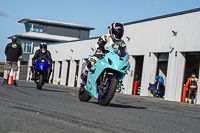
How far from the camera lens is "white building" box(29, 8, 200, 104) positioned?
23266mm

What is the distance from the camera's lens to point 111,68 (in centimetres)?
862

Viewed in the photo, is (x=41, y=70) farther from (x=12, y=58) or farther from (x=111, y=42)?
(x=111, y=42)

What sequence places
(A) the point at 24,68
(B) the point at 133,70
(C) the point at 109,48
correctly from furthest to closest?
(A) the point at 24,68
(B) the point at 133,70
(C) the point at 109,48

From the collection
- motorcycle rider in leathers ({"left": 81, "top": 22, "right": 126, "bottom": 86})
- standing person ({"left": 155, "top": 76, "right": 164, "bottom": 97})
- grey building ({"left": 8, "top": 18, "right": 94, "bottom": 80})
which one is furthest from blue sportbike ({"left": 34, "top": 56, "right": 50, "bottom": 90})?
grey building ({"left": 8, "top": 18, "right": 94, "bottom": 80})

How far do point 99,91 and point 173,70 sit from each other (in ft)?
52.3

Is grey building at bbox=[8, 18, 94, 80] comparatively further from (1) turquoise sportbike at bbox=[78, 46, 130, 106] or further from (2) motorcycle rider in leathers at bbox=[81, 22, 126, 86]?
(1) turquoise sportbike at bbox=[78, 46, 130, 106]

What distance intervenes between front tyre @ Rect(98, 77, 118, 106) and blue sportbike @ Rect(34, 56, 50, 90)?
7105 mm

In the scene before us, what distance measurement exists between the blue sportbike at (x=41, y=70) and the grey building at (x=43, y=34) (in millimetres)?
55872

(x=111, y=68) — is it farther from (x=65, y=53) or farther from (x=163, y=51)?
Result: (x=65, y=53)

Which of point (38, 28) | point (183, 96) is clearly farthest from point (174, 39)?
point (38, 28)

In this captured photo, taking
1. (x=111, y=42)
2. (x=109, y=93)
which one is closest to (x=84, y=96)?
(x=111, y=42)

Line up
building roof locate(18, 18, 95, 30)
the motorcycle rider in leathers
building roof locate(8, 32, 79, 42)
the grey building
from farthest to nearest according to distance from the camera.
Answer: building roof locate(18, 18, 95, 30) → the grey building → building roof locate(8, 32, 79, 42) → the motorcycle rider in leathers

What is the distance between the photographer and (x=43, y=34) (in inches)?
3073

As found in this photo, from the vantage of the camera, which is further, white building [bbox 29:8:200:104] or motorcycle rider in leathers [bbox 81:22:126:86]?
white building [bbox 29:8:200:104]
